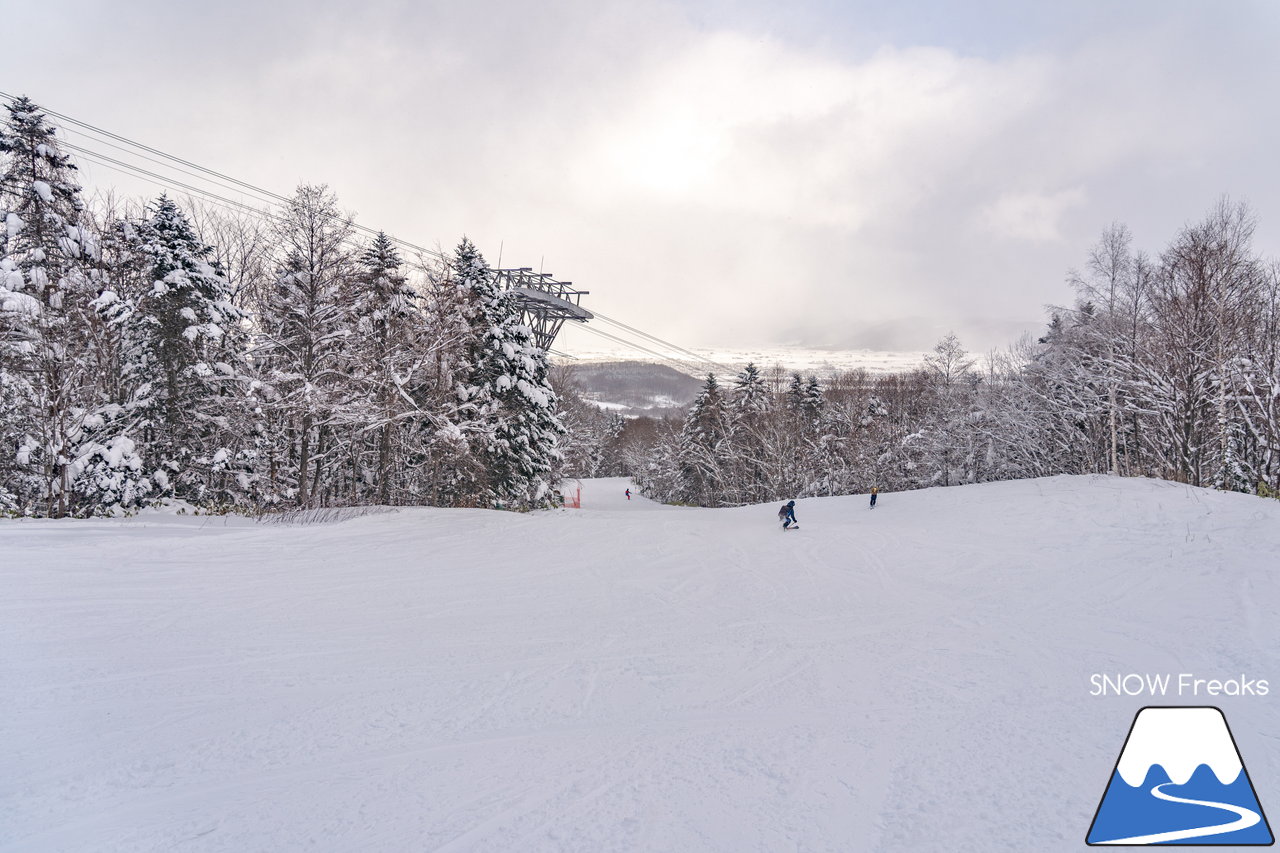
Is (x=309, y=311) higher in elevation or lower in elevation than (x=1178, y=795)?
higher

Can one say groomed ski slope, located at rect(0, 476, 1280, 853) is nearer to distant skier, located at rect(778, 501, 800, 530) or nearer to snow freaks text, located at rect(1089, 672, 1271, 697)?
snow freaks text, located at rect(1089, 672, 1271, 697)

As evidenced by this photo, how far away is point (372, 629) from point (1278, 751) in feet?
24.3

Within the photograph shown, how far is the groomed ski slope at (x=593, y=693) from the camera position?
2.84 meters

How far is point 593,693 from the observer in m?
4.47

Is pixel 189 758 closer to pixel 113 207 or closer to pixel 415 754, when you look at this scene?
pixel 415 754

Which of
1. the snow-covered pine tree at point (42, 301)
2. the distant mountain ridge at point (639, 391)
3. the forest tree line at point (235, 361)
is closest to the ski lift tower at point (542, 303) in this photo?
the forest tree line at point (235, 361)

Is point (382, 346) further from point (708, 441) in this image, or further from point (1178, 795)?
point (708, 441)

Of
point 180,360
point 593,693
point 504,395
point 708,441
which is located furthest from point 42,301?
point 708,441

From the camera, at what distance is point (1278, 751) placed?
11.2 feet

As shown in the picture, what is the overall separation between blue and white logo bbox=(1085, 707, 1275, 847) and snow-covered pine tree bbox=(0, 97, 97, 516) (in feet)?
66.2

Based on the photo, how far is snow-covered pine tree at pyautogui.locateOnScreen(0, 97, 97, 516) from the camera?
1344 cm

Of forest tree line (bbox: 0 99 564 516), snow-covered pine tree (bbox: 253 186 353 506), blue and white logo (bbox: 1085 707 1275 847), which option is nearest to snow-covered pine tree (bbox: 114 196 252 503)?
forest tree line (bbox: 0 99 564 516)

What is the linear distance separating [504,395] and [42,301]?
13146 mm

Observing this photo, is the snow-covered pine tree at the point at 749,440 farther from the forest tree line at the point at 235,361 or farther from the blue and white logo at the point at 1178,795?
the blue and white logo at the point at 1178,795
